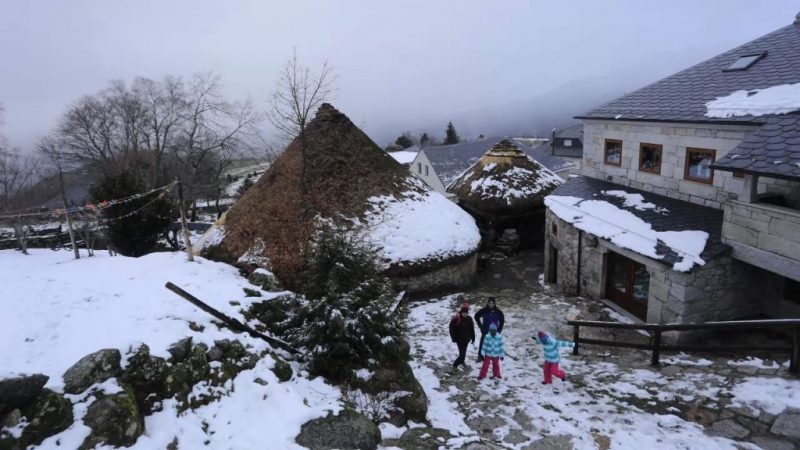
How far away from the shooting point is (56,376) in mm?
5211

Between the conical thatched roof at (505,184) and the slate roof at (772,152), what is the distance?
1231 cm

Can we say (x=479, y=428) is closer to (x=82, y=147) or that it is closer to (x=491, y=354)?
(x=491, y=354)

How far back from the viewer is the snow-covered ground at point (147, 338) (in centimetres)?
533

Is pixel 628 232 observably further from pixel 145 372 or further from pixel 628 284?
pixel 145 372

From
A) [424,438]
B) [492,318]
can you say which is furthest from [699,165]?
[424,438]

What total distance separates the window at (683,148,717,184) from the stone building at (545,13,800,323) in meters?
0.03

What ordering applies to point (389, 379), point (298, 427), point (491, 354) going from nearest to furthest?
point (298, 427), point (389, 379), point (491, 354)

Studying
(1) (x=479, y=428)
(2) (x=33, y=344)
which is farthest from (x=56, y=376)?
(1) (x=479, y=428)

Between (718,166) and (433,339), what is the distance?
22.6 ft

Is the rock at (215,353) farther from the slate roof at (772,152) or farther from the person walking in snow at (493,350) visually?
the slate roof at (772,152)

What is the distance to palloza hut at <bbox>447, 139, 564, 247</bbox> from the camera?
68.7ft

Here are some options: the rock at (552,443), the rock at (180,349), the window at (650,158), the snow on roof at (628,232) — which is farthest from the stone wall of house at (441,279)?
the rock at (552,443)

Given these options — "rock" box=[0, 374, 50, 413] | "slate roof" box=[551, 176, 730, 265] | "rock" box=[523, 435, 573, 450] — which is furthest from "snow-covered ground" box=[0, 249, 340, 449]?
"slate roof" box=[551, 176, 730, 265]

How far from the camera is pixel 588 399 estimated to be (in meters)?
7.17
